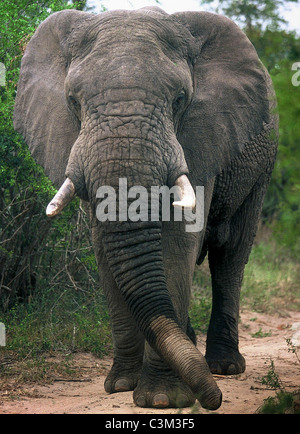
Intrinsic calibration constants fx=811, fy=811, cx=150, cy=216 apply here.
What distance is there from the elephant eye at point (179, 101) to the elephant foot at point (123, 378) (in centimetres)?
176

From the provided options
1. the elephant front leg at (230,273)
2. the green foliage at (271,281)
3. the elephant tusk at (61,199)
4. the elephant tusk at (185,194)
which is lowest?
the green foliage at (271,281)

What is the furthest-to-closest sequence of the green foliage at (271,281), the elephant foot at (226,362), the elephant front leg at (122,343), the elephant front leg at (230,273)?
1. the green foliage at (271,281)
2. the elephant front leg at (230,273)
3. the elephant foot at (226,362)
4. the elephant front leg at (122,343)

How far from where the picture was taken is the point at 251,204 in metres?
7.11

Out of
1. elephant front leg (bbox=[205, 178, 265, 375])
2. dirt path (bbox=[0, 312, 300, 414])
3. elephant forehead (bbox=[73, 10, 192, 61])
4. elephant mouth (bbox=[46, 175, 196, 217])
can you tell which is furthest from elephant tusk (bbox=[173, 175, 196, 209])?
elephant front leg (bbox=[205, 178, 265, 375])

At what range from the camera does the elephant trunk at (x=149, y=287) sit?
15.4ft

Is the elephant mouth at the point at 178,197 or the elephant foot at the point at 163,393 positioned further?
the elephant foot at the point at 163,393

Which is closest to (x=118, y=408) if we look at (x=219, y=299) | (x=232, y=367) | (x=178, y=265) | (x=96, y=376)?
(x=178, y=265)

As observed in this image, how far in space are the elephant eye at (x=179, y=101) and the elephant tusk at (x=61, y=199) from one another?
85 centimetres

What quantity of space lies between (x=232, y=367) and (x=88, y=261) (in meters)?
1.81

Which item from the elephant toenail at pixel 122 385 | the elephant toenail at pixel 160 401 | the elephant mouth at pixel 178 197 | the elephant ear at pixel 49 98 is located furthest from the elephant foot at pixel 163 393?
the elephant ear at pixel 49 98

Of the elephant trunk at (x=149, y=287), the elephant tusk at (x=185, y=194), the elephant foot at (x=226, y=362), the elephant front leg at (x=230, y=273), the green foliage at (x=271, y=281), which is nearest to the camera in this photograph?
the elephant tusk at (x=185, y=194)

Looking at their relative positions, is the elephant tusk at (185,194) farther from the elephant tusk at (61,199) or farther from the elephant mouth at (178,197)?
the elephant tusk at (61,199)

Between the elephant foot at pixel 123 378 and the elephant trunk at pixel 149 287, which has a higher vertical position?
the elephant trunk at pixel 149 287

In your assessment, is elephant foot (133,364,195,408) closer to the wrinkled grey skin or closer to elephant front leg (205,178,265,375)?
the wrinkled grey skin
